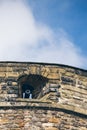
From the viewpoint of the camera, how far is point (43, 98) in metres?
10.7

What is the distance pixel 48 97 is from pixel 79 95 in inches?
26.0

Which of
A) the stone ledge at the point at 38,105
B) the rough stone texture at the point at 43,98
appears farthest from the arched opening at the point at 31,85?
the stone ledge at the point at 38,105

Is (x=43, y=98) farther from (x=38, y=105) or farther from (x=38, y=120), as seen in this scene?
(x=38, y=120)

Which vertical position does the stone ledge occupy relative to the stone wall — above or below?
above

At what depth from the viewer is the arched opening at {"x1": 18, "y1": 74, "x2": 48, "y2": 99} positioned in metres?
11.0

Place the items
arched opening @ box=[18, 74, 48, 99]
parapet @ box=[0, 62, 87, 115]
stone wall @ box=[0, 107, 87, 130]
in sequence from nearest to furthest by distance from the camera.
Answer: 1. stone wall @ box=[0, 107, 87, 130]
2. parapet @ box=[0, 62, 87, 115]
3. arched opening @ box=[18, 74, 48, 99]

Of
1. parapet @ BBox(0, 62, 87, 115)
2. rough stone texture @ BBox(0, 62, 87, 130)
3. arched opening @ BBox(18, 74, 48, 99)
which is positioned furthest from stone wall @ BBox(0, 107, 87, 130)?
arched opening @ BBox(18, 74, 48, 99)

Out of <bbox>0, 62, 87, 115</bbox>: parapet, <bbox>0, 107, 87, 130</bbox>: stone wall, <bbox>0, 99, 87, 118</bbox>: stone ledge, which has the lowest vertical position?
<bbox>0, 107, 87, 130</bbox>: stone wall

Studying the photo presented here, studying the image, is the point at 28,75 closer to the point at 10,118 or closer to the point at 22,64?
the point at 22,64

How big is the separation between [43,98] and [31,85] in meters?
0.68

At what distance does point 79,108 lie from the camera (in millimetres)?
10602

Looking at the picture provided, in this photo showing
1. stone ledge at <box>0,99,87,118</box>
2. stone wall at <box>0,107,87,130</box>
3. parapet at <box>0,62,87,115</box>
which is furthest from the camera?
parapet at <box>0,62,87,115</box>

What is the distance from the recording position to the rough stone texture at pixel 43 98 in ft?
33.3

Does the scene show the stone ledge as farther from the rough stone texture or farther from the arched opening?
the arched opening
